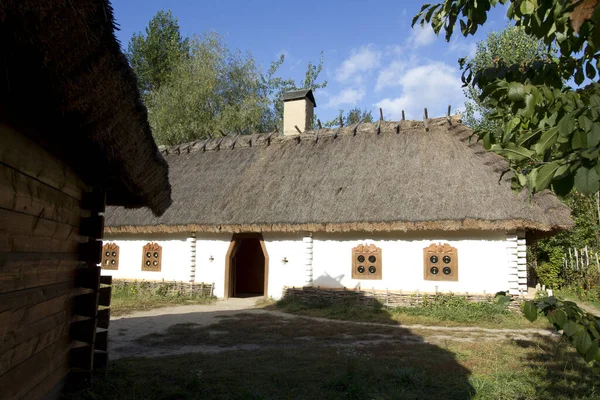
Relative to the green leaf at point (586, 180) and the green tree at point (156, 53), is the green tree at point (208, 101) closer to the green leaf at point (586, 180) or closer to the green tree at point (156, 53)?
the green tree at point (156, 53)

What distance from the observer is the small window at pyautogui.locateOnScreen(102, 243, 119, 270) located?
16.8m

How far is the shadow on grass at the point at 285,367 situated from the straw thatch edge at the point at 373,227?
10.6 feet

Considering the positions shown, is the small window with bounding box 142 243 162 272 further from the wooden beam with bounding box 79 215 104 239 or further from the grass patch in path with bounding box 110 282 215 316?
the wooden beam with bounding box 79 215 104 239

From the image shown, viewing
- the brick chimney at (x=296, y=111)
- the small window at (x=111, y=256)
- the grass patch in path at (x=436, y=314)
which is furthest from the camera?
the brick chimney at (x=296, y=111)

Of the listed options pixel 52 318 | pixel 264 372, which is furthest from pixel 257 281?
pixel 52 318

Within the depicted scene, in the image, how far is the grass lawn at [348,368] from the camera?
5125 millimetres

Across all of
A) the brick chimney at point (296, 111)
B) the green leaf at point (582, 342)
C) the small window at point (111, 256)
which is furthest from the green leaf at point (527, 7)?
the brick chimney at point (296, 111)

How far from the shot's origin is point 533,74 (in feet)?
7.79

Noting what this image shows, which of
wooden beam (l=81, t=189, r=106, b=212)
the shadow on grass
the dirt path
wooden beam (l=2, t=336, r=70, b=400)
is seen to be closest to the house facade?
the dirt path

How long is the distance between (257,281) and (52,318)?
1541 cm

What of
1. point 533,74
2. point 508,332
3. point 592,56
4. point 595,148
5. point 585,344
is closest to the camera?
point 595,148

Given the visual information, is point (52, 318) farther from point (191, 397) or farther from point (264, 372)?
point (264, 372)

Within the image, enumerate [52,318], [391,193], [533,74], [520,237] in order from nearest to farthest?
[533,74] < [52,318] < [520,237] < [391,193]

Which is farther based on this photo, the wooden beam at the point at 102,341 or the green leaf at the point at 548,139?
the wooden beam at the point at 102,341
